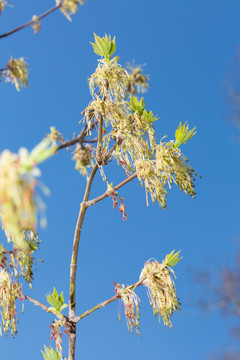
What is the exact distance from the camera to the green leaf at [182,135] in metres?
2.47

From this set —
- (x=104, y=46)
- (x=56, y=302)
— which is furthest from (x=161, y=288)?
(x=104, y=46)

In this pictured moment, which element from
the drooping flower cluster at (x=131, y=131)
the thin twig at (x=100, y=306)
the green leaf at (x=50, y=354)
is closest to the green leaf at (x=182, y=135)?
the drooping flower cluster at (x=131, y=131)

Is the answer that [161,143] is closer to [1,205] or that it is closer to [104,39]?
[104,39]

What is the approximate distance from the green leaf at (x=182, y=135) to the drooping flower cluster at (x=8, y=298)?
1.16m

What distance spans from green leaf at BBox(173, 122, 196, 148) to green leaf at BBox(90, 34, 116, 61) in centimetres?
59

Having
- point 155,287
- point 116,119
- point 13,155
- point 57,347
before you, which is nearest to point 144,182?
point 116,119

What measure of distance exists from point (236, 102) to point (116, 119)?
5.77m

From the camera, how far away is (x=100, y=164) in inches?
94.9

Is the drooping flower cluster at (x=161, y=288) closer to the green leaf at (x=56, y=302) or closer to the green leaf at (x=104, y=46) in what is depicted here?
the green leaf at (x=56, y=302)

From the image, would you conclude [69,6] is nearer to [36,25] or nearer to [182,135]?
[36,25]

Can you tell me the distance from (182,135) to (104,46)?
69 centimetres

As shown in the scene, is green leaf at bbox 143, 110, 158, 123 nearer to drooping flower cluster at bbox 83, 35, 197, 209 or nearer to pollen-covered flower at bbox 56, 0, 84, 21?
drooping flower cluster at bbox 83, 35, 197, 209

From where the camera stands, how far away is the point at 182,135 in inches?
97.0

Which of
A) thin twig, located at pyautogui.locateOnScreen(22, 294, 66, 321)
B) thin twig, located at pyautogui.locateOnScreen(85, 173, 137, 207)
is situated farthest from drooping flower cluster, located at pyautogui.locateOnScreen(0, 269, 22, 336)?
thin twig, located at pyautogui.locateOnScreen(85, 173, 137, 207)
